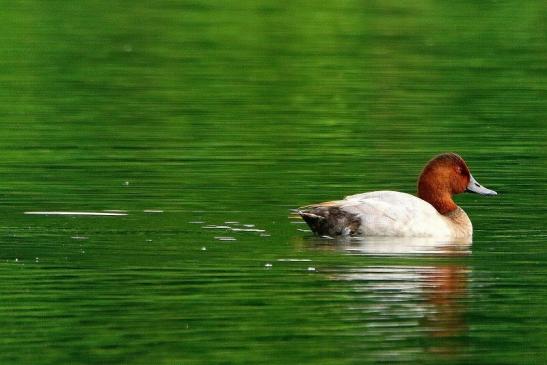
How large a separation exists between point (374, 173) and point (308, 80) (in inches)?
340

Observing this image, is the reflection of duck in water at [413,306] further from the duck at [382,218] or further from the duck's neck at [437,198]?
the duck's neck at [437,198]

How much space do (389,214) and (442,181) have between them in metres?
1.13

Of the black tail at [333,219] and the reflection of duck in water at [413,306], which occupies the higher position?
the black tail at [333,219]

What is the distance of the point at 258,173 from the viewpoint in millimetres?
18391

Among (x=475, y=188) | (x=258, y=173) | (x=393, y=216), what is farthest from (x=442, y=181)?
(x=258, y=173)

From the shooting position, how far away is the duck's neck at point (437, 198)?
15.9 meters

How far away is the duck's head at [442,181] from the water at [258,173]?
1.47 feet

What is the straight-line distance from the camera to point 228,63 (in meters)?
28.6

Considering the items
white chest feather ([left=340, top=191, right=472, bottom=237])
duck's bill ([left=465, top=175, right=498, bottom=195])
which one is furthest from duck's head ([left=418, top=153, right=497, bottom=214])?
white chest feather ([left=340, top=191, right=472, bottom=237])

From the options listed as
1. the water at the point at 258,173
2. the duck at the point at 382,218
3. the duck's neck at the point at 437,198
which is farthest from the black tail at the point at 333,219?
the duck's neck at the point at 437,198

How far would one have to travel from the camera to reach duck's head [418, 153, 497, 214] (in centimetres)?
1592

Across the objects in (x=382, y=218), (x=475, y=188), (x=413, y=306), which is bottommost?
(x=413, y=306)

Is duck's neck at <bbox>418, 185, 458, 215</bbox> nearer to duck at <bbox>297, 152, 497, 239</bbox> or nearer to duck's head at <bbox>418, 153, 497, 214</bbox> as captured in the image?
duck's head at <bbox>418, 153, 497, 214</bbox>

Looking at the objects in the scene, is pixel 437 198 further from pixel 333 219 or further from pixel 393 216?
pixel 333 219
